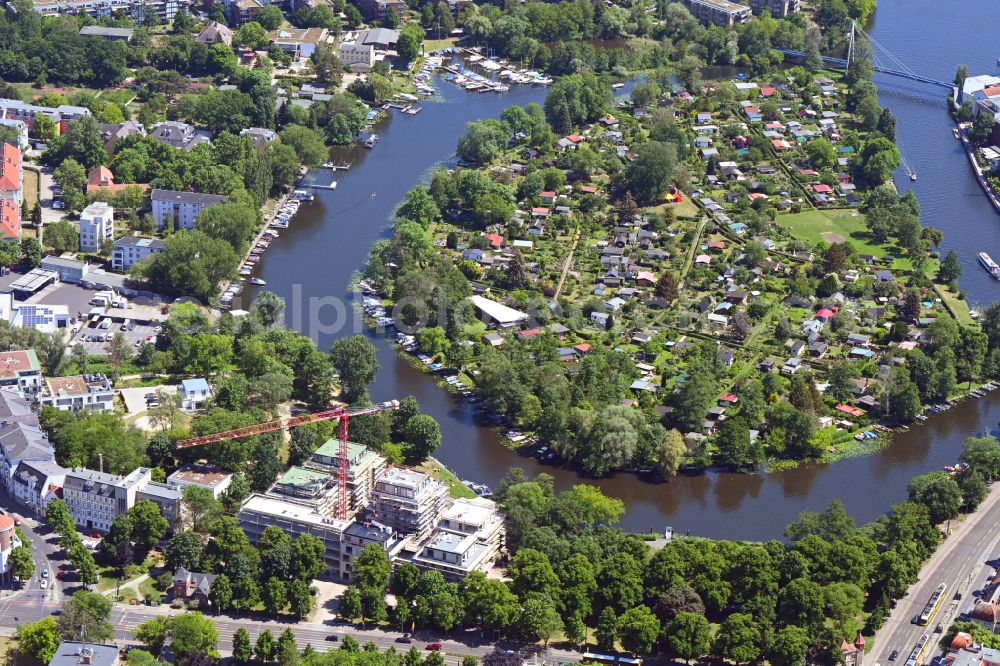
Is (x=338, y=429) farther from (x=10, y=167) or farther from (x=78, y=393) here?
(x=10, y=167)

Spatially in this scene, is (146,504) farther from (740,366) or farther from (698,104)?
(698,104)

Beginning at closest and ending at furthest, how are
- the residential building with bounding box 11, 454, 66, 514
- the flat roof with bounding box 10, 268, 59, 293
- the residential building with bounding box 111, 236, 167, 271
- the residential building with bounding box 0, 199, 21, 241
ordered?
the residential building with bounding box 11, 454, 66, 514
the flat roof with bounding box 10, 268, 59, 293
the residential building with bounding box 0, 199, 21, 241
the residential building with bounding box 111, 236, 167, 271

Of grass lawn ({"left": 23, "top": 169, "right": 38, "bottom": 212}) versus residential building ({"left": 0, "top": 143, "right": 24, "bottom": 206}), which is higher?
residential building ({"left": 0, "top": 143, "right": 24, "bottom": 206})

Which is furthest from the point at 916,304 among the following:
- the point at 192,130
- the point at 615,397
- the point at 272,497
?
the point at 192,130

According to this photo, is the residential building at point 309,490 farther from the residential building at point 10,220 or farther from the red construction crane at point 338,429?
the residential building at point 10,220

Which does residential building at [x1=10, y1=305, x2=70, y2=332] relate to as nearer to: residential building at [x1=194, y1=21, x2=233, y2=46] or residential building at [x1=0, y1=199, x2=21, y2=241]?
residential building at [x1=0, y1=199, x2=21, y2=241]

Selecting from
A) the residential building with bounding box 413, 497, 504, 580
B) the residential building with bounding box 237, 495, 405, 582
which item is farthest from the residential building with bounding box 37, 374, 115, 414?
the residential building with bounding box 413, 497, 504, 580
